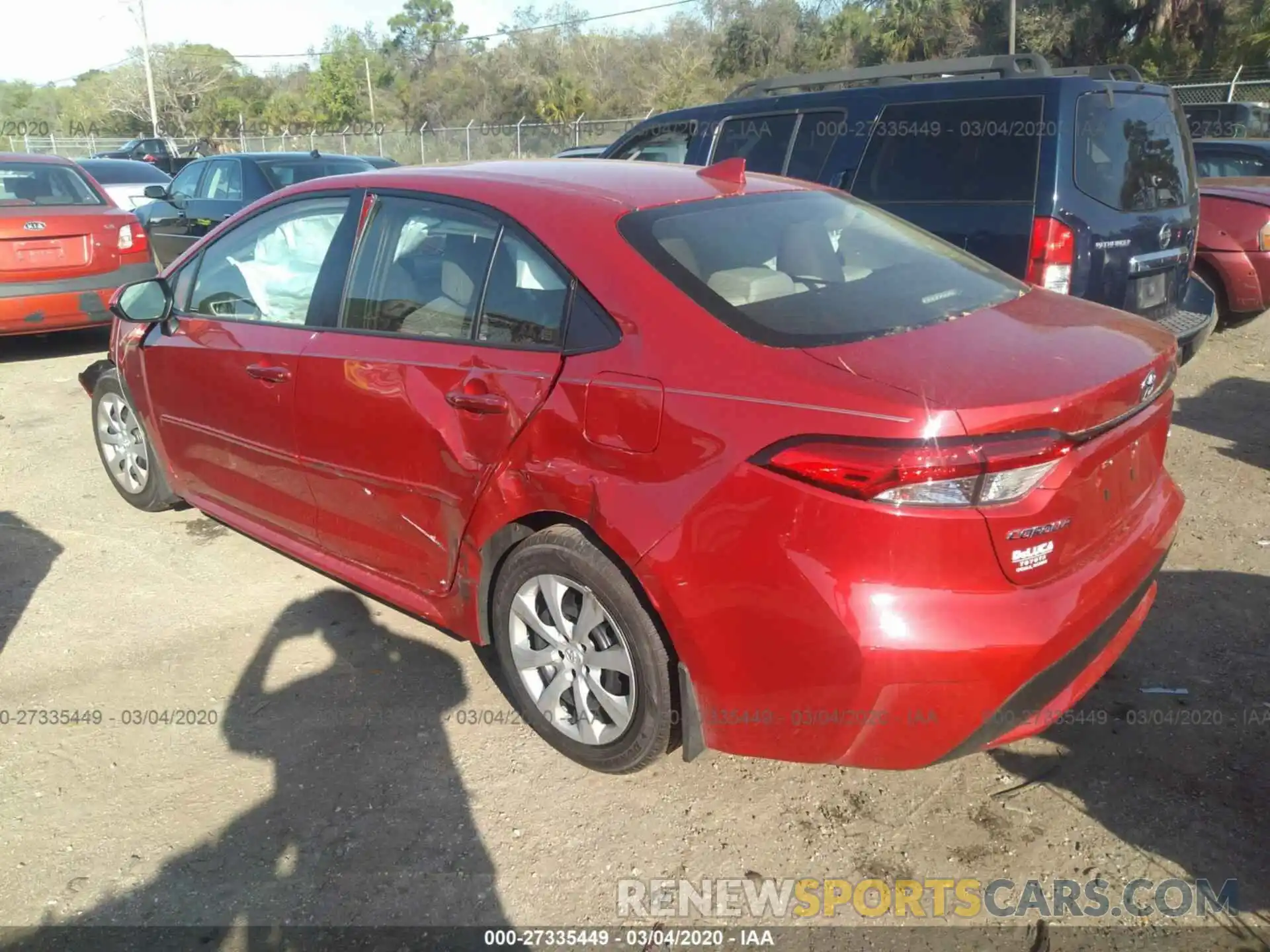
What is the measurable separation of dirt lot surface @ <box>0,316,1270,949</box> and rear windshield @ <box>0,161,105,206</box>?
5.55m

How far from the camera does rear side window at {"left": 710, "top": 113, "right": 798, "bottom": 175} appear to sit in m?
6.30

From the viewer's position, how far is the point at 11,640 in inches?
153

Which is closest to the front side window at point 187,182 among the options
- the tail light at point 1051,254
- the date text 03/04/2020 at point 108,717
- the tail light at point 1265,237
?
the date text 03/04/2020 at point 108,717

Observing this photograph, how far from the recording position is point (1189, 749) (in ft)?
9.84

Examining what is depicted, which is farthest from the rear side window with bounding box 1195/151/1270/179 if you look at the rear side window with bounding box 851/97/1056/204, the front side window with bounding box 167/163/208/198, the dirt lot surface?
the front side window with bounding box 167/163/208/198

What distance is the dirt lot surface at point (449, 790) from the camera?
101 inches

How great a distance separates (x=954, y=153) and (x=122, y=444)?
4.65 m

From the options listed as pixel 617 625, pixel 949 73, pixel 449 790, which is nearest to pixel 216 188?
pixel 949 73

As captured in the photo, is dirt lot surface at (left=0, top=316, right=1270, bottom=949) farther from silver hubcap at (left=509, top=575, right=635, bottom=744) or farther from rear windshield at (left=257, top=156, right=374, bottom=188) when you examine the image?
rear windshield at (left=257, top=156, right=374, bottom=188)

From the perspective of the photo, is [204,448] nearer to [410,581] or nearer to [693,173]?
[410,581]

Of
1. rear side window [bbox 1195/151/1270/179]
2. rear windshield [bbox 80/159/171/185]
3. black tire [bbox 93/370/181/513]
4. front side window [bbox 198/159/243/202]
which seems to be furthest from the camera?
rear windshield [bbox 80/159/171/185]

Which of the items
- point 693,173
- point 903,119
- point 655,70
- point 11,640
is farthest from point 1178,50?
point 11,640

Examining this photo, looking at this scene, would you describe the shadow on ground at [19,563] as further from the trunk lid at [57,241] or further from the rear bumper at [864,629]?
the trunk lid at [57,241]

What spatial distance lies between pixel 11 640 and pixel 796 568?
10.6 feet
